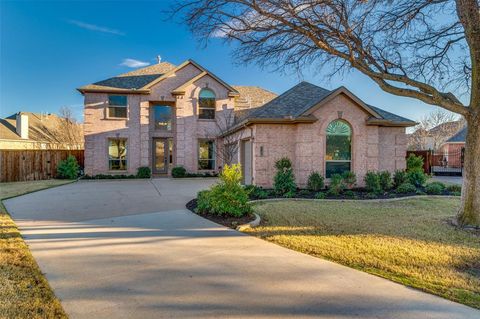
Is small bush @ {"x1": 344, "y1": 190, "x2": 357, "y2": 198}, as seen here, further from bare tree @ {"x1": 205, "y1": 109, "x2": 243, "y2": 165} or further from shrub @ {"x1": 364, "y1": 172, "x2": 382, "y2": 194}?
bare tree @ {"x1": 205, "y1": 109, "x2": 243, "y2": 165}

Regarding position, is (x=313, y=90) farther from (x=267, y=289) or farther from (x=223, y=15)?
(x=267, y=289)

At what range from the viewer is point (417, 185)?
1322 centimetres

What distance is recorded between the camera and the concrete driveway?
308 centimetres

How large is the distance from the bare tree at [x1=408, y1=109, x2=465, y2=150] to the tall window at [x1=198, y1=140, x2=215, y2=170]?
3594 cm

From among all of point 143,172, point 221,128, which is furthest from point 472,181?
point 143,172

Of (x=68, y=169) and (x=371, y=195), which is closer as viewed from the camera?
(x=371, y=195)

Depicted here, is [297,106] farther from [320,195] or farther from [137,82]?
[137,82]

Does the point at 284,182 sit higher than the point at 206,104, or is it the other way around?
the point at 206,104

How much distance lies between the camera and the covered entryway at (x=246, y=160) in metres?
14.0

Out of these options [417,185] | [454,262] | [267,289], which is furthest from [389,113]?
[267,289]

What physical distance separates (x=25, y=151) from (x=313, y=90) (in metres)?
18.1

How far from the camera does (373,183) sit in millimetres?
12094

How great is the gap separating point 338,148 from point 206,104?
10.9m

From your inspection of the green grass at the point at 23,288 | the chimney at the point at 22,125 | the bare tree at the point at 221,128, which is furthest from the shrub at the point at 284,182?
the chimney at the point at 22,125
